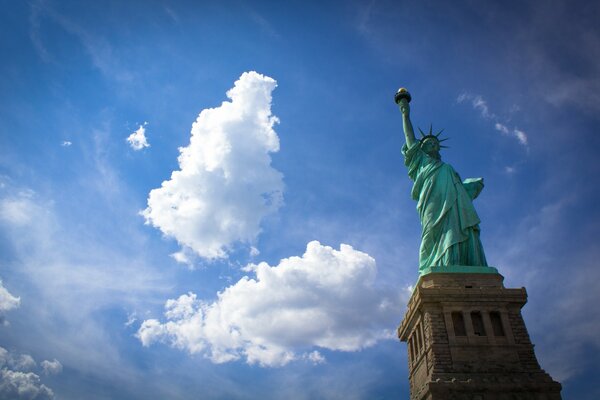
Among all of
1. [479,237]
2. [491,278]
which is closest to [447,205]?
[479,237]

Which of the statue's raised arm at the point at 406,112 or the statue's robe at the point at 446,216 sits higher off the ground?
the statue's raised arm at the point at 406,112

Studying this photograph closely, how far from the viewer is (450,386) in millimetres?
20797

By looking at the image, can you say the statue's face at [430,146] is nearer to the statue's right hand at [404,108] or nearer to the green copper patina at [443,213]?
the green copper patina at [443,213]

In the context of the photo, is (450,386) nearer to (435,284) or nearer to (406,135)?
(435,284)

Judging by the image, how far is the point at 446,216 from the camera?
94.2 ft

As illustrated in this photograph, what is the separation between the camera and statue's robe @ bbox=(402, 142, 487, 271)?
27406 millimetres

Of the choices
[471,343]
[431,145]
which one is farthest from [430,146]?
[471,343]

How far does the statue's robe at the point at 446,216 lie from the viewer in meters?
27.4

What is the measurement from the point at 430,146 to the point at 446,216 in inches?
267

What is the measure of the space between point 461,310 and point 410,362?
16.3 feet

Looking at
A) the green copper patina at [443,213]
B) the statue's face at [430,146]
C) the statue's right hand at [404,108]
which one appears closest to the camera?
the green copper patina at [443,213]

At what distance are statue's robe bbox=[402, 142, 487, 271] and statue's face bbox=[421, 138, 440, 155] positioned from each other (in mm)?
1222

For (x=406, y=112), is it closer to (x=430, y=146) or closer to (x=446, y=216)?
(x=430, y=146)

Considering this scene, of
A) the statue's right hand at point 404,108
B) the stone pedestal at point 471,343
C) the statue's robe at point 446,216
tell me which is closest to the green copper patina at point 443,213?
the statue's robe at point 446,216
